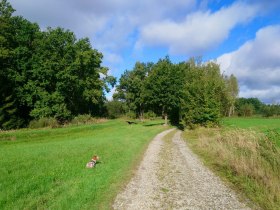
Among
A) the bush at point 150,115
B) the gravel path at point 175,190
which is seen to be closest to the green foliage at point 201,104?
the gravel path at point 175,190

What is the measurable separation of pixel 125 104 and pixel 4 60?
59909 mm

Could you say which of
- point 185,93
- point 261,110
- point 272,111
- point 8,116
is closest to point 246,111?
point 261,110

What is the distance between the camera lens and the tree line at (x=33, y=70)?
4738 centimetres

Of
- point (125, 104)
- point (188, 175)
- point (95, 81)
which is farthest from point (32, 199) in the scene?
point (125, 104)

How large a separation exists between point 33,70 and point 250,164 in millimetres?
45057

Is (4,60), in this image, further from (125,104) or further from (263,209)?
(125,104)

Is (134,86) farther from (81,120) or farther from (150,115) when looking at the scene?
(81,120)

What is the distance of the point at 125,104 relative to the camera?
105562mm

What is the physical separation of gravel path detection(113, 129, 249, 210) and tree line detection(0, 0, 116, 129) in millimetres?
36561

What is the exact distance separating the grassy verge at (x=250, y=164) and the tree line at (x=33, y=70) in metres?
35.9

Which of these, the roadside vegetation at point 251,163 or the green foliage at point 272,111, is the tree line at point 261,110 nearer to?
the green foliage at point 272,111

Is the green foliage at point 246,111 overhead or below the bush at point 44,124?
overhead

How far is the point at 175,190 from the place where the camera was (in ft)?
33.0

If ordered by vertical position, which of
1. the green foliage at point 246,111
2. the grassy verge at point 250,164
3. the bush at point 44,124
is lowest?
the grassy verge at point 250,164
